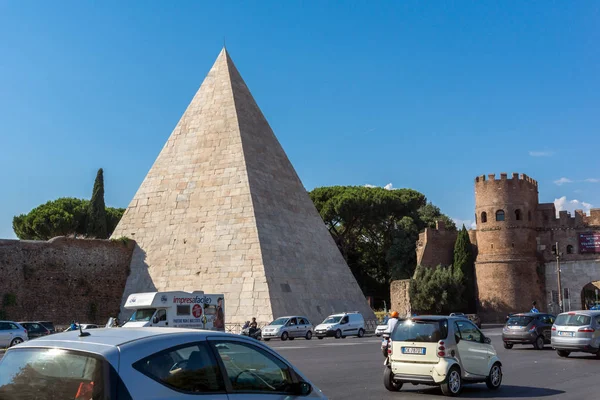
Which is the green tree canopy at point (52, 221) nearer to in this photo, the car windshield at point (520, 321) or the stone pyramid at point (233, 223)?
the stone pyramid at point (233, 223)

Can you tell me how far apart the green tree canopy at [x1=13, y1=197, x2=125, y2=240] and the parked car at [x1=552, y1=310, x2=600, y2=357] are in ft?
125

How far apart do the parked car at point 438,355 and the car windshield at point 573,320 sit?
606cm

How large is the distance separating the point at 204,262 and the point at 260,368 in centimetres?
2424

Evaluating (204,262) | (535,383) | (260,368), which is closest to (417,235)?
(204,262)

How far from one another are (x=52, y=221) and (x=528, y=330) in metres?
38.6

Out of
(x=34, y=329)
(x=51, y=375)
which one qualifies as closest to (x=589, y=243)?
(x=34, y=329)

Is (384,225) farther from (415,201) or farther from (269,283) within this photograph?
(269,283)

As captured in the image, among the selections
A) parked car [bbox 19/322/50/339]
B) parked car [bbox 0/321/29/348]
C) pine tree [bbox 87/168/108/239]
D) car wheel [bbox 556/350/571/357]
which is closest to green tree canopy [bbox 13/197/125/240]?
pine tree [bbox 87/168/108/239]

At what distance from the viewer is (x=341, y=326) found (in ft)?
88.6

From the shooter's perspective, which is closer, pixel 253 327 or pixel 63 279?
pixel 253 327

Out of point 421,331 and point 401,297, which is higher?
point 421,331

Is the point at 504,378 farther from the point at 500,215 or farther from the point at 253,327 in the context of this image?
the point at 500,215

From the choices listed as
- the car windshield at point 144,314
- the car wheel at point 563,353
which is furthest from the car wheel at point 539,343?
the car windshield at point 144,314

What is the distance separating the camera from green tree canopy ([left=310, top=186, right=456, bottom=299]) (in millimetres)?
52844
